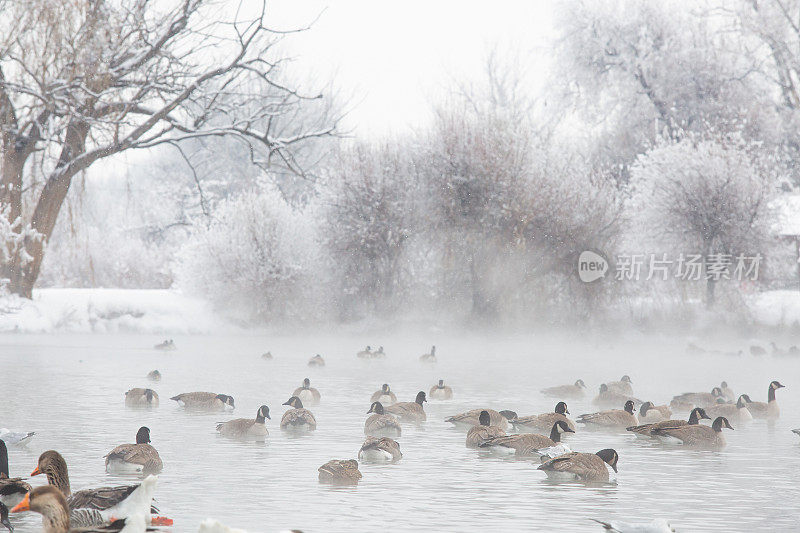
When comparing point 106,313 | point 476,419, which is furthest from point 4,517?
point 106,313

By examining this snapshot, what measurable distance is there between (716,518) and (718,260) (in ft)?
94.6

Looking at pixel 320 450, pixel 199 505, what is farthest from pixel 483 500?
pixel 320 450

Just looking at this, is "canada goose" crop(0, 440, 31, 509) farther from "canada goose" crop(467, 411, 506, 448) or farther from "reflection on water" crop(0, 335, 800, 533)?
"canada goose" crop(467, 411, 506, 448)

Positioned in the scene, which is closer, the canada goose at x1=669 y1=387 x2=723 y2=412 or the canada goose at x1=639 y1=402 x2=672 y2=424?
the canada goose at x1=639 y1=402 x2=672 y2=424

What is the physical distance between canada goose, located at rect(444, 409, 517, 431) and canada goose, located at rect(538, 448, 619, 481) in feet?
11.1

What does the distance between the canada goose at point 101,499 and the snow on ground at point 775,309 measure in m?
31.4

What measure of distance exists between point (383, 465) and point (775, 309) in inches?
1127

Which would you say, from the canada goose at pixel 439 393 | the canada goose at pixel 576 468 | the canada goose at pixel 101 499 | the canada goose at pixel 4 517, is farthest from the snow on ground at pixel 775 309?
the canada goose at pixel 4 517

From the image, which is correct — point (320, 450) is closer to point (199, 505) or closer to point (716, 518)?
point (199, 505)

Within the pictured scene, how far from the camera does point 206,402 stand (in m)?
15.4

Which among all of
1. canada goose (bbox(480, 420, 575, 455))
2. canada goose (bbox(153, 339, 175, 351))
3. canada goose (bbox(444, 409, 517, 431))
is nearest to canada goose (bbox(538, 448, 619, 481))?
canada goose (bbox(480, 420, 575, 455))

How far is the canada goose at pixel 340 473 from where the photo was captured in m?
9.59

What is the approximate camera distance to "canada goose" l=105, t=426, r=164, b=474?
980 cm

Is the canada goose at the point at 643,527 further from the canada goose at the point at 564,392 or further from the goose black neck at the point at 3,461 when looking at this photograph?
the canada goose at the point at 564,392
